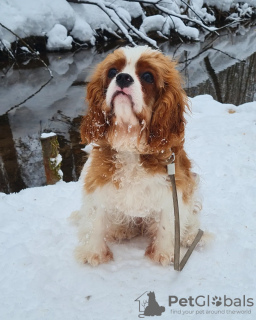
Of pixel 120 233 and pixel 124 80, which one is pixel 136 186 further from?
pixel 124 80

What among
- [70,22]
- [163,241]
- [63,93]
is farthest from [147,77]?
[70,22]

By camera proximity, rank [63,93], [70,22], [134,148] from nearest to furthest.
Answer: [134,148]
[63,93]
[70,22]

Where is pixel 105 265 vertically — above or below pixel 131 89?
below

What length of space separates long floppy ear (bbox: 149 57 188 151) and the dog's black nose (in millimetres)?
314

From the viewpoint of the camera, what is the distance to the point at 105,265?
2.60 m

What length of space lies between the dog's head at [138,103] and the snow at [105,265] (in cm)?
31

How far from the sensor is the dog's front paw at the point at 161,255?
8.46ft

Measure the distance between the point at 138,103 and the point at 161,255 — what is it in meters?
1.21

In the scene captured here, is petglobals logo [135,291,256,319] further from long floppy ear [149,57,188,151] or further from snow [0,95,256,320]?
long floppy ear [149,57,188,151]

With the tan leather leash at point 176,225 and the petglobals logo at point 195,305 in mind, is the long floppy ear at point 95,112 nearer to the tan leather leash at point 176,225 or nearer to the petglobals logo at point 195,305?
the tan leather leash at point 176,225

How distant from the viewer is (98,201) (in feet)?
8.38

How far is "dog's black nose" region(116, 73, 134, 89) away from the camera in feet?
6.98

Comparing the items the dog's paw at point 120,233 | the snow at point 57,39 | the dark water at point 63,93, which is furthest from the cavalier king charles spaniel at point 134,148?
the snow at point 57,39

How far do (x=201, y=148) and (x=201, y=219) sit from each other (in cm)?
170
